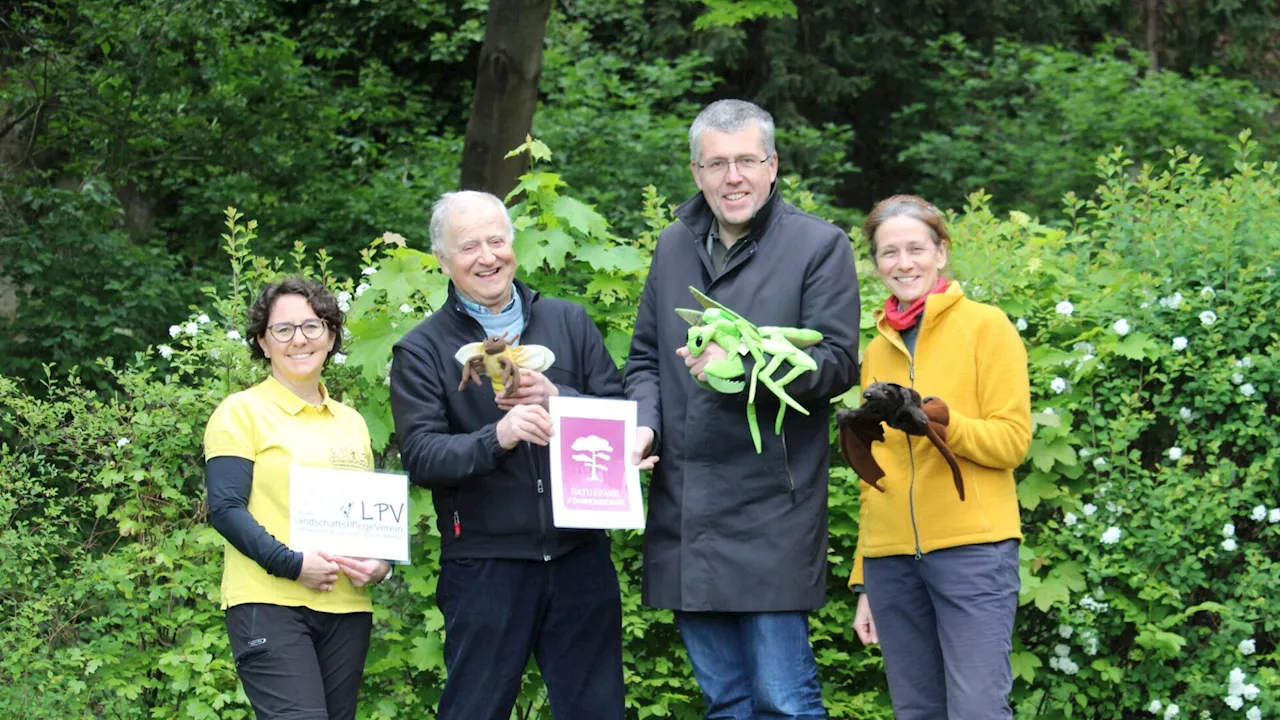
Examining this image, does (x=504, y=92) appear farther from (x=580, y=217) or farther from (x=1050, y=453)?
(x=1050, y=453)

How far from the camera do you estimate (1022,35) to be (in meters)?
15.7

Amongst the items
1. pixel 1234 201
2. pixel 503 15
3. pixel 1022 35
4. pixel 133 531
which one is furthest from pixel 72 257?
pixel 1022 35

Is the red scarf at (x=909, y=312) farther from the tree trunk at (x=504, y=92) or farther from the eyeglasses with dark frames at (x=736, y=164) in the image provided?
the tree trunk at (x=504, y=92)

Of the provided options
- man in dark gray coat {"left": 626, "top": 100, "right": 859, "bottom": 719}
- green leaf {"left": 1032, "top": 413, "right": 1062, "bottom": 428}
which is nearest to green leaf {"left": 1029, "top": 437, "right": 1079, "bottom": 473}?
green leaf {"left": 1032, "top": 413, "right": 1062, "bottom": 428}

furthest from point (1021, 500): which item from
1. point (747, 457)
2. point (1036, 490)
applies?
point (747, 457)

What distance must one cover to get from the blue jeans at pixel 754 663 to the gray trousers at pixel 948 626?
306mm

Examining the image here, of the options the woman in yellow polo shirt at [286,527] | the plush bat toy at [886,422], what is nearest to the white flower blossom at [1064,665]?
the plush bat toy at [886,422]

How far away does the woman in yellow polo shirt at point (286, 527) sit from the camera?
365 centimetres

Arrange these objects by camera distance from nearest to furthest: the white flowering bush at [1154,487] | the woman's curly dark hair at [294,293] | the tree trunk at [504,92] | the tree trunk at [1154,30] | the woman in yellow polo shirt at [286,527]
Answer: the woman in yellow polo shirt at [286,527] → the woman's curly dark hair at [294,293] → the white flowering bush at [1154,487] → the tree trunk at [504,92] → the tree trunk at [1154,30]

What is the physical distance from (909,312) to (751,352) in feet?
2.08

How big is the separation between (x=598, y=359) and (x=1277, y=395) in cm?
247

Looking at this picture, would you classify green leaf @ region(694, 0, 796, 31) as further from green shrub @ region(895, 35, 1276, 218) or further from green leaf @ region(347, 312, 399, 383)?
green leaf @ region(347, 312, 399, 383)

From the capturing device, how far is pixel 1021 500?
4637 millimetres

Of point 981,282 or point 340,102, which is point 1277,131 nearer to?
point 340,102
